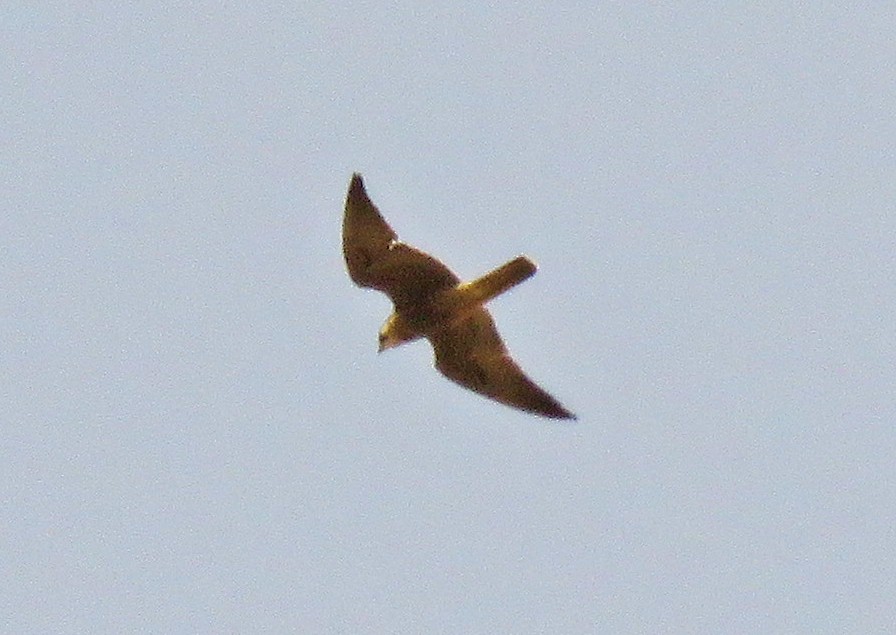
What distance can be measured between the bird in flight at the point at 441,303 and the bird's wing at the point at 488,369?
13 millimetres

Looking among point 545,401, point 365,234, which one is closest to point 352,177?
point 365,234

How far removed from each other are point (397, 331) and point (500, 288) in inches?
66.3

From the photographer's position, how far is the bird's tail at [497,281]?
2305 centimetres

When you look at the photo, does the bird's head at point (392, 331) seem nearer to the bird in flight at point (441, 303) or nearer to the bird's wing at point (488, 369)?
the bird in flight at point (441, 303)

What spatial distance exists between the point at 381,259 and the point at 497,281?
5.03ft

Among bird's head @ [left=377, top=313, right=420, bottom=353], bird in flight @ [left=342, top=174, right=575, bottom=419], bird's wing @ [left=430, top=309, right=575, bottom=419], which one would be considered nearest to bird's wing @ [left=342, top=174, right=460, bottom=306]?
bird in flight @ [left=342, top=174, right=575, bottom=419]

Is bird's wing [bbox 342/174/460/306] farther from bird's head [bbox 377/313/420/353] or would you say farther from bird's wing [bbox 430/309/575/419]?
bird's wing [bbox 430/309/575/419]

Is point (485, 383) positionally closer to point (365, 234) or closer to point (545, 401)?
point (545, 401)

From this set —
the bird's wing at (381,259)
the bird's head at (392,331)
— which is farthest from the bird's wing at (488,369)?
the bird's wing at (381,259)

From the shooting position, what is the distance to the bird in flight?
77.2 feet

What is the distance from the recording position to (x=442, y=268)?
23.8m

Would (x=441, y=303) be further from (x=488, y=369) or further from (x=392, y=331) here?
(x=488, y=369)

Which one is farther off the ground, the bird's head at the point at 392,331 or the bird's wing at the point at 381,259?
the bird's wing at the point at 381,259

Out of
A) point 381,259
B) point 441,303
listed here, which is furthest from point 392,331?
point 381,259
